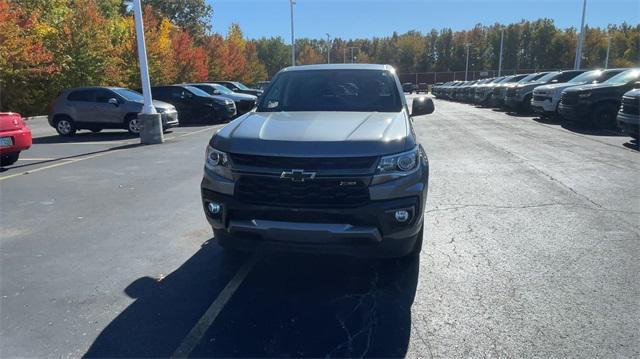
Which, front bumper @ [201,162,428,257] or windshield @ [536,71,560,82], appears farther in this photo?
windshield @ [536,71,560,82]

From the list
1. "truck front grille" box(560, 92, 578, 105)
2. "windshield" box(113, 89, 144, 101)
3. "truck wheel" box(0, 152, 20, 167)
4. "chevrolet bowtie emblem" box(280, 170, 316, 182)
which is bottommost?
"truck wheel" box(0, 152, 20, 167)

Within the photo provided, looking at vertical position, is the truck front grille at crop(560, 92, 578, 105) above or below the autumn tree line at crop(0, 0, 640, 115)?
below

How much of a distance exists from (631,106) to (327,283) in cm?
999

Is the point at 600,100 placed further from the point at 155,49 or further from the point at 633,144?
the point at 155,49

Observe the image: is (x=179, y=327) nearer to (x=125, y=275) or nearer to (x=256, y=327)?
(x=256, y=327)

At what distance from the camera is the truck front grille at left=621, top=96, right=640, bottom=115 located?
10.3 meters

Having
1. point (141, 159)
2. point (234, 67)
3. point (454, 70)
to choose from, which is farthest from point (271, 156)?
point (454, 70)

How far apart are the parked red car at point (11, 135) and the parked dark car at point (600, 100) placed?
47.9 feet

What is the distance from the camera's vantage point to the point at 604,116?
45.8ft

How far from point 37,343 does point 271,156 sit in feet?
6.60

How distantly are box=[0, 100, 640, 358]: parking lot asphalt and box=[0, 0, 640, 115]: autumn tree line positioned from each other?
16.4 meters

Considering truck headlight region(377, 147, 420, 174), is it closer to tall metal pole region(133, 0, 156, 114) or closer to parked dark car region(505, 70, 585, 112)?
tall metal pole region(133, 0, 156, 114)

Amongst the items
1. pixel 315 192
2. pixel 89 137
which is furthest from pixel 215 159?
pixel 89 137

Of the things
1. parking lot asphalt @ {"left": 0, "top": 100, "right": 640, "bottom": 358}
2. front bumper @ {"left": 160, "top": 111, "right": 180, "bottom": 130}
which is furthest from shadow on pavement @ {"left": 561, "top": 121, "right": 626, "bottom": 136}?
front bumper @ {"left": 160, "top": 111, "right": 180, "bottom": 130}
